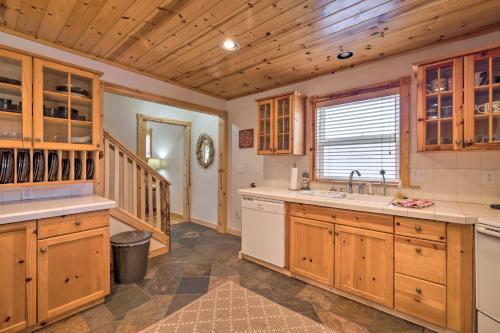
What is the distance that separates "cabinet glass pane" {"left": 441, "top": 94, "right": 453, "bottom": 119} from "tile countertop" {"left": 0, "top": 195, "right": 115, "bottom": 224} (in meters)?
3.12

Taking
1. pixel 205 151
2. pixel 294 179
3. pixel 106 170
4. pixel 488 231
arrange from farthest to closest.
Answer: pixel 205 151
pixel 294 179
pixel 106 170
pixel 488 231

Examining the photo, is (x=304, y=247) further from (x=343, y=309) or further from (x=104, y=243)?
(x=104, y=243)

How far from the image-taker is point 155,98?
3.24 meters

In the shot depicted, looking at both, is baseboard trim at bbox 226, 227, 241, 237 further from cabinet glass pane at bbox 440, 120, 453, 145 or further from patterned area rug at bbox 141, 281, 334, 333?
cabinet glass pane at bbox 440, 120, 453, 145

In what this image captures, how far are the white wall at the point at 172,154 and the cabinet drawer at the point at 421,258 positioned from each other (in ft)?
13.9

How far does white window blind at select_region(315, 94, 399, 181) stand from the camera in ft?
8.59

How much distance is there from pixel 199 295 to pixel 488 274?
2.32m

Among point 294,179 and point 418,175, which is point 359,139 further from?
point 294,179

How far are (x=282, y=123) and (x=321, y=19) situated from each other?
1446 mm

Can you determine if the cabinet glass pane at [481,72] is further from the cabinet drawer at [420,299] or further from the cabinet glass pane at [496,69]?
the cabinet drawer at [420,299]

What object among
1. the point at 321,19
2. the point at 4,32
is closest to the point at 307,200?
the point at 321,19

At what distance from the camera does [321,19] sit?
6.27 feet

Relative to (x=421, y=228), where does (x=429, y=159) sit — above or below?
above

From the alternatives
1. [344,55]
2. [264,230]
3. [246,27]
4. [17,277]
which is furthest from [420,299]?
[17,277]
